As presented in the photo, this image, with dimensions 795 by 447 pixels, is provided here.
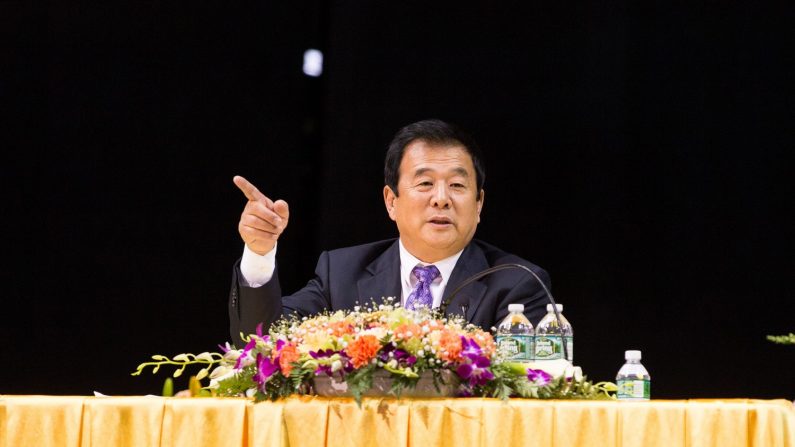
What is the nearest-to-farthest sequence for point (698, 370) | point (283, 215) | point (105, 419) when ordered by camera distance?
point (105, 419)
point (283, 215)
point (698, 370)

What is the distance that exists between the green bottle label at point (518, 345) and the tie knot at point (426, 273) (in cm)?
101

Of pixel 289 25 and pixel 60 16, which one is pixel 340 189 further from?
pixel 60 16

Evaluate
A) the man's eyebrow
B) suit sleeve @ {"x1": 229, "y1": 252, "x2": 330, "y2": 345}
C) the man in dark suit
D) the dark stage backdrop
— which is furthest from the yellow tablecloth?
the dark stage backdrop

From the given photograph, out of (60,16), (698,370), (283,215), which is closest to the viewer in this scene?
(283,215)

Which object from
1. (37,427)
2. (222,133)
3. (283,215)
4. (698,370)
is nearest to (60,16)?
(222,133)

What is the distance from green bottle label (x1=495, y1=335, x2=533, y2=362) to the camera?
2.13m

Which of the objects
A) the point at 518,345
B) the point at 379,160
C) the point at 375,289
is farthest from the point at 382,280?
the point at 518,345

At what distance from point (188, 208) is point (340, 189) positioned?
0.60m

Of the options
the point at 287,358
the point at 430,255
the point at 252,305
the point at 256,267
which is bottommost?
the point at 287,358

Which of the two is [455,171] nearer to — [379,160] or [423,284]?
[423,284]

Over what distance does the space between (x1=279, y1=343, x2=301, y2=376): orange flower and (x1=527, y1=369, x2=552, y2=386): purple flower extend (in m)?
0.44

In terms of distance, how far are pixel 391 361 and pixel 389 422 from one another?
11 cm

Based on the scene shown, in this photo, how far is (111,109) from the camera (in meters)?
3.84

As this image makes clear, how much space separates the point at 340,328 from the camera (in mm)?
1860
